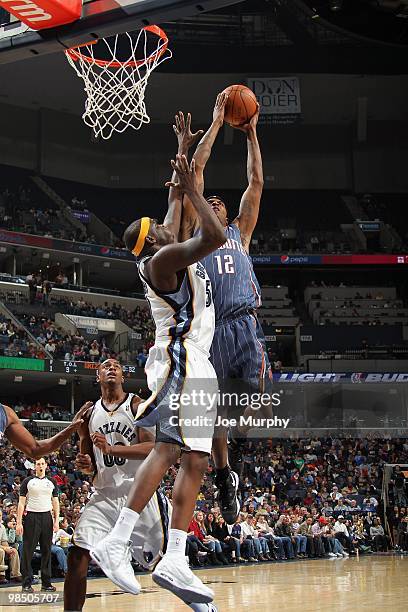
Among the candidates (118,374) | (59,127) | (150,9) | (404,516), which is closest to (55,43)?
(150,9)

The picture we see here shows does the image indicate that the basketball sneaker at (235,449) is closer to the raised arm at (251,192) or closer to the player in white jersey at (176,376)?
the player in white jersey at (176,376)

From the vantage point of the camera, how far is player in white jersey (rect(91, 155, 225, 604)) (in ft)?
13.3

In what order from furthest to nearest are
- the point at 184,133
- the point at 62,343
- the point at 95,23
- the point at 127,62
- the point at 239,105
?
the point at 62,343, the point at 127,62, the point at 95,23, the point at 239,105, the point at 184,133

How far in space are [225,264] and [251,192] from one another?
0.65 meters

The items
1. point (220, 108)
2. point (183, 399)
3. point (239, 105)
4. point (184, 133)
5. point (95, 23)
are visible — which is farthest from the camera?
point (95, 23)

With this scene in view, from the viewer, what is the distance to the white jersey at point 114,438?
606 centimetres

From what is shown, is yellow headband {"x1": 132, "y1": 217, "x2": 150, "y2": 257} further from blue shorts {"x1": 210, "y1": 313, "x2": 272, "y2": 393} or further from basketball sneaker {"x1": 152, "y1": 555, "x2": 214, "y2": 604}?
basketball sneaker {"x1": 152, "y1": 555, "x2": 214, "y2": 604}

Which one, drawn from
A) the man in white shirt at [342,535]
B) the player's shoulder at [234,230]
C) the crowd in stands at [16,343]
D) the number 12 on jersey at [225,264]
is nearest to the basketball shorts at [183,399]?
the number 12 on jersey at [225,264]

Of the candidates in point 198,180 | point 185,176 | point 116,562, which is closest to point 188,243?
point 185,176

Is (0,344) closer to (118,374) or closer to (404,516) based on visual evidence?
(404,516)

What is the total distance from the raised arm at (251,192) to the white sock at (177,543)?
6.47 ft

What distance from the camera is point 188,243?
13.5 ft

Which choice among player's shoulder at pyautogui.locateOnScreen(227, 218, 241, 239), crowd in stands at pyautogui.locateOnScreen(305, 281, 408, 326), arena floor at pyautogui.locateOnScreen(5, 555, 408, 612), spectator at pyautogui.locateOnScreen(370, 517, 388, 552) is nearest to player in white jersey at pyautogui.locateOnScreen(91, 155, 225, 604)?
player's shoulder at pyautogui.locateOnScreen(227, 218, 241, 239)

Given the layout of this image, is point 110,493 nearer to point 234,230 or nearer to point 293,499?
point 234,230
